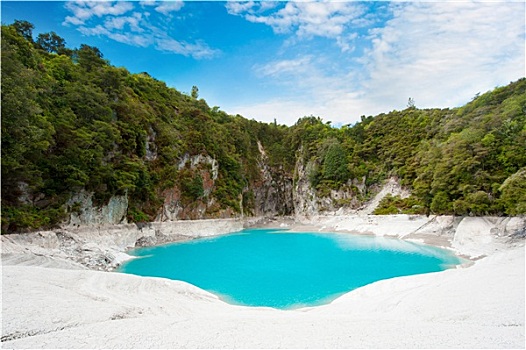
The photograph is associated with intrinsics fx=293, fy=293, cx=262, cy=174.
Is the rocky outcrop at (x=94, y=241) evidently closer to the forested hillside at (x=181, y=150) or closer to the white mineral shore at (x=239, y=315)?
the white mineral shore at (x=239, y=315)

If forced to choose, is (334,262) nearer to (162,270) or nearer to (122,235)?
(162,270)

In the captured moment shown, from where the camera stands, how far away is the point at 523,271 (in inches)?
429

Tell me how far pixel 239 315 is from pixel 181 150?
3819 centimetres

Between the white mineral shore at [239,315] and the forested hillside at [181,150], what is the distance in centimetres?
813

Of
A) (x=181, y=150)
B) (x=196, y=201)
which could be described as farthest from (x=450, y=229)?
(x=181, y=150)

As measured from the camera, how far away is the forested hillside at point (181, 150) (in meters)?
19.5

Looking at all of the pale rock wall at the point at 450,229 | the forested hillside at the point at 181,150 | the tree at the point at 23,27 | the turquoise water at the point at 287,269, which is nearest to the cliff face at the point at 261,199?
the forested hillside at the point at 181,150

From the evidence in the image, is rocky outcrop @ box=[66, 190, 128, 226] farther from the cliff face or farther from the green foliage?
the green foliage

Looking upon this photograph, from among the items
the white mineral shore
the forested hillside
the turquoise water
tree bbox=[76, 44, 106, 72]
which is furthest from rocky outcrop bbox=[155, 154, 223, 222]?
the white mineral shore

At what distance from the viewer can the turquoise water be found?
12.6 m

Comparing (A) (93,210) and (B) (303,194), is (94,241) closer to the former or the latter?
(A) (93,210)

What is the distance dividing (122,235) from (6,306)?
2368 cm

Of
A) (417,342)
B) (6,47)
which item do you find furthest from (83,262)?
(417,342)

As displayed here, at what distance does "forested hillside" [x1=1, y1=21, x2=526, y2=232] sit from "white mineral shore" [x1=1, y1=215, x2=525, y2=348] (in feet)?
26.7
